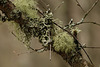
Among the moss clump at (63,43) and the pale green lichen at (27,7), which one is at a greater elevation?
the pale green lichen at (27,7)

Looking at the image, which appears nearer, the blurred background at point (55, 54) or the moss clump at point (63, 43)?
the moss clump at point (63, 43)

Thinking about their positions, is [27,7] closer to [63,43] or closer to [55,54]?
[63,43]

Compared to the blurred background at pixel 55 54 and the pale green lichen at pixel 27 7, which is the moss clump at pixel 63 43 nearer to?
the pale green lichen at pixel 27 7

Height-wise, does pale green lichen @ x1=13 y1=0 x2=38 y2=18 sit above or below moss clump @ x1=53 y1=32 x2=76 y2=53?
above

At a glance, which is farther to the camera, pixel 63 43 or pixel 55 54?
pixel 55 54

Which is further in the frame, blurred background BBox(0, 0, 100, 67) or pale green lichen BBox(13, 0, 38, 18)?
blurred background BBox(0, 0, 100, 67)

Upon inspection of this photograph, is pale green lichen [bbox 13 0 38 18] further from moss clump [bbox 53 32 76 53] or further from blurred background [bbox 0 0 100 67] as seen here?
blurred background [bbox 0 0 100 67]

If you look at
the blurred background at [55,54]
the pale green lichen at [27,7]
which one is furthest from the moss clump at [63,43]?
the blurred background at [55,54]

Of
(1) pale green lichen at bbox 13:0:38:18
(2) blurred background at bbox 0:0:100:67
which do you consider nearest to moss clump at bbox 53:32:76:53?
(1) pale green lichen at bbox 13:0:38:18

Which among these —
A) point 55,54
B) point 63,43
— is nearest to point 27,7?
point 63,43

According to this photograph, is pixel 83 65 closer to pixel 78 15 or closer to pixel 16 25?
pixel 16 25
